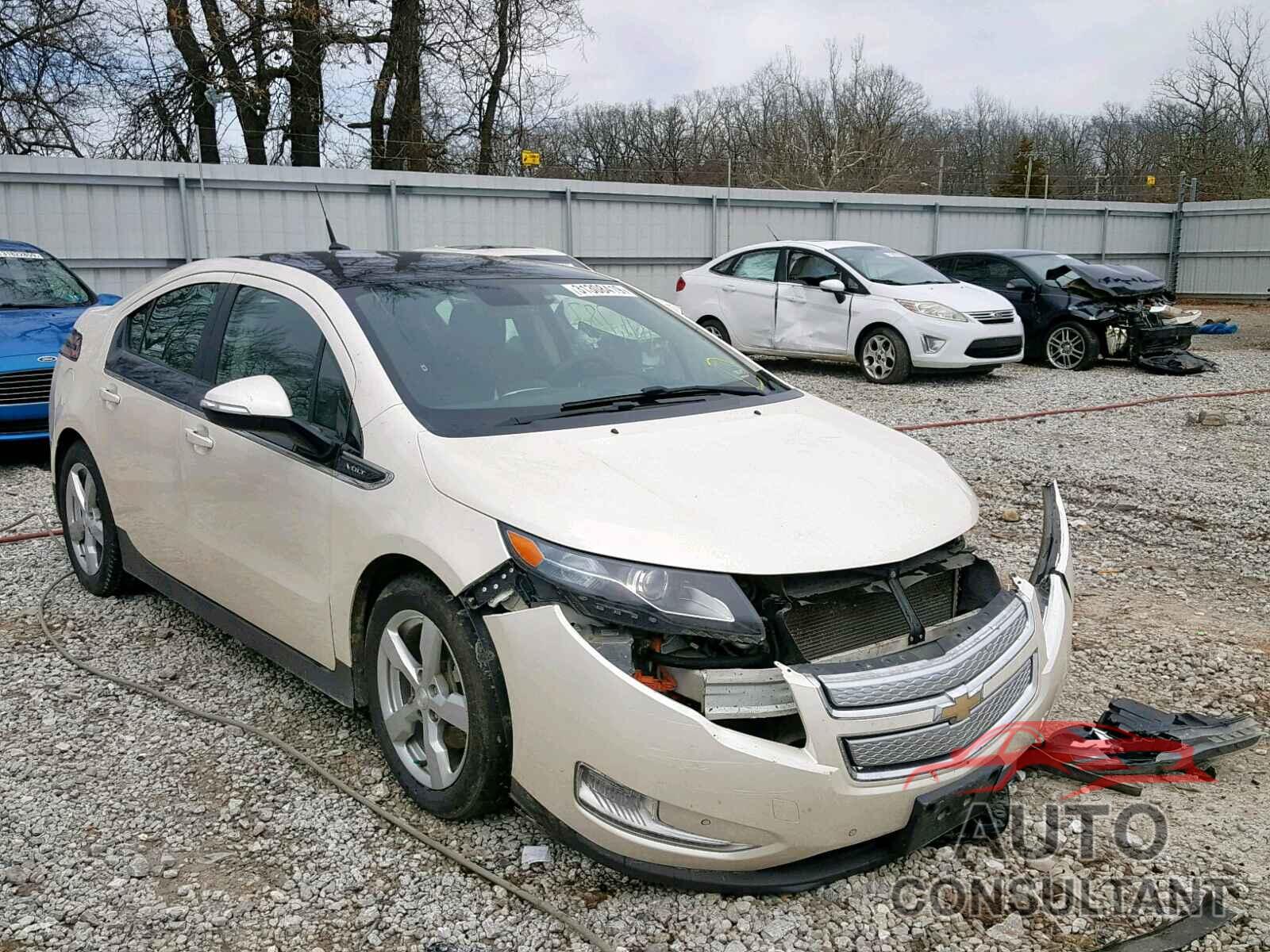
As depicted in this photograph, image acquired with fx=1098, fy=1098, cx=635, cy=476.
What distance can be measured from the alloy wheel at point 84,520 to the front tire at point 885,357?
9342mm

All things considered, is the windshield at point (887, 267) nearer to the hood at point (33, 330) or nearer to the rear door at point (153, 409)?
the hood at point (33, 330)

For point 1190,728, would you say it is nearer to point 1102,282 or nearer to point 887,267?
point 887,267

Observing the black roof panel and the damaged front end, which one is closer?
the black roof panel

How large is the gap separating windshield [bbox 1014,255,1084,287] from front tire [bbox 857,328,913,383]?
8.78ft

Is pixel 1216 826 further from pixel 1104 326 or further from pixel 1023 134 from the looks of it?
pixel 1023 134

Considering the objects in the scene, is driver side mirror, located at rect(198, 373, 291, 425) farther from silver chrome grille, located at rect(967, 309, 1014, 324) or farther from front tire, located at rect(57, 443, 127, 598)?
silver chrome grille, located at rect(967, 309, 1014, 324)

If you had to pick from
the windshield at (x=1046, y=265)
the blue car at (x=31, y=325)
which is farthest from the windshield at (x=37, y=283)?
the windshield at (x=1046, y=265)

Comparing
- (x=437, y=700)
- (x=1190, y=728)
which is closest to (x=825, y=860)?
(x=437, y=700)

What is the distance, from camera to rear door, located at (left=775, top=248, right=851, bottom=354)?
13.0 m

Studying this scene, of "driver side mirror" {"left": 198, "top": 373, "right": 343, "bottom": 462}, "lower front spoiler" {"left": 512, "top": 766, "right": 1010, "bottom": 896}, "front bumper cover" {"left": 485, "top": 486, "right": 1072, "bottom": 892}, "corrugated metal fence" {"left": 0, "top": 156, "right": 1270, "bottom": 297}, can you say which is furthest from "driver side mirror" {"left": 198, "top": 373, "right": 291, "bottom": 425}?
"corrugated metal fence" {"left": 0, "top": 156, "right": 1270, "bottom": 297}

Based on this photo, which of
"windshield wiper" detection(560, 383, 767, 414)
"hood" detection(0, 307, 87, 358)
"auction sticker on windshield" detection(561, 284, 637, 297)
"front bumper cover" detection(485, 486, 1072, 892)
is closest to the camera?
"front bumper cover" detection(485, 486, 1072, 892)

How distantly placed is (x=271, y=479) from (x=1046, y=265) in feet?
41.6

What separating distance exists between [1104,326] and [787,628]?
12.2 m

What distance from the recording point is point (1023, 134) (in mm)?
48938
